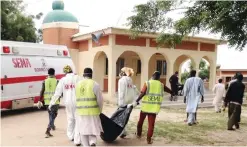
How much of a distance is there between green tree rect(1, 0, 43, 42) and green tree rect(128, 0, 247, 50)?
10.8 m

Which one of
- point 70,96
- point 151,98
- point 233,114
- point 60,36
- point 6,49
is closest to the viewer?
point 70,96

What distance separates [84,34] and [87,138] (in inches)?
487

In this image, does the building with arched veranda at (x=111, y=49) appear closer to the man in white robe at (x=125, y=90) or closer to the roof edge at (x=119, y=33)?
the roof edge at (x=119, y=33)

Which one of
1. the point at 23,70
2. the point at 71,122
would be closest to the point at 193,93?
the point at 71,122

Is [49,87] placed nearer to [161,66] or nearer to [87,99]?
[87,99]

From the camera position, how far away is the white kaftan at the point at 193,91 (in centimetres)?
1010

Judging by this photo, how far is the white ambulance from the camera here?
36.3 ft

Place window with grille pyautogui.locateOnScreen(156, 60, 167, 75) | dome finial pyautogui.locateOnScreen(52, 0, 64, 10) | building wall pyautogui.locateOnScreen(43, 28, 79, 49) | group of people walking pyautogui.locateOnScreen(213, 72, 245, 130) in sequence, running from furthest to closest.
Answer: window with grille pyautogui.locateOnScreen(156, 60, 167, 75) → dome finial pyautogui.locateOnScreen(52, 0, 64, 10) → building wall pyautogui.locateOnScreen(43, 28, 79, 49) → group of people walking pyautogui.locateOnScreen(213, 72, 245, 130)

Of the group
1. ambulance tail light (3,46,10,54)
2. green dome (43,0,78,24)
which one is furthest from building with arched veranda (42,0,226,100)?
ambulance tail light (3,46,10,54)

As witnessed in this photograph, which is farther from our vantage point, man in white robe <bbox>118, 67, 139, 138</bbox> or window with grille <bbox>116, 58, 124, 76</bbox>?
window with grille <bbox>116, 58, 124, 76</bbox>

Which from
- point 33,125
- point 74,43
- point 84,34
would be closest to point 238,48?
point 33,125

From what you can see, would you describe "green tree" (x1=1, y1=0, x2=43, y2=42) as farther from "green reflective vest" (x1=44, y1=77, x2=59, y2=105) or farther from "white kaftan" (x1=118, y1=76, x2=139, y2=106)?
"white kaftan" (x1=118, y1=76, x2=139, y2=106)

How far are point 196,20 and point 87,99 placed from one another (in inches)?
137

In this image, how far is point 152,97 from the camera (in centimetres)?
741
